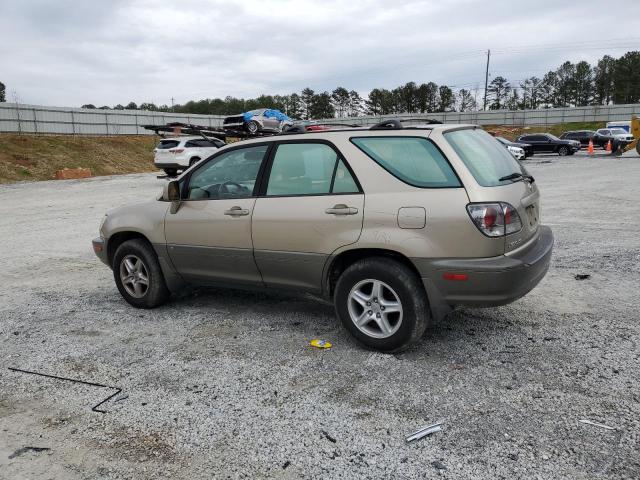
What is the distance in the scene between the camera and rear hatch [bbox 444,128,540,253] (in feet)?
11.7

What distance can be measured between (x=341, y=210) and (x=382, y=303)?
2.54 ft

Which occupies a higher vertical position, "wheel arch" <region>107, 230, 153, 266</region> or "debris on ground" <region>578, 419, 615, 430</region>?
"wheel arch" <region>107, 230, 153, 266</region>

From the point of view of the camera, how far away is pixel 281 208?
430 cm

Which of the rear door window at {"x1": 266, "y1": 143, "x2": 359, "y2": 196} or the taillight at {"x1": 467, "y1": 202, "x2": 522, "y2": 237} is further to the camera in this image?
the rear door window at {"x1": 266, "y1": 143, "x2": 359, "y2": 196}

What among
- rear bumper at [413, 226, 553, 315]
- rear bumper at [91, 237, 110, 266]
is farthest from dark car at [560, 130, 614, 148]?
rear bumper at [91, 237, 110, 266]

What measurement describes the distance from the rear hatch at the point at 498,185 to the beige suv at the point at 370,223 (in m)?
0.01

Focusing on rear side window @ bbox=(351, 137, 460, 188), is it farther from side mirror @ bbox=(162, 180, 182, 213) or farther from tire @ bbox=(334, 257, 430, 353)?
side mirror @ bbox=(162, 180, 182, 213)

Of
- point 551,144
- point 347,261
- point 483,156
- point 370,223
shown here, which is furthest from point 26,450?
point 551,144

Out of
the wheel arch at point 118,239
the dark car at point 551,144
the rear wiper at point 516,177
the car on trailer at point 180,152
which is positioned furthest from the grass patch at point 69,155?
the rear wiper at point 516,177

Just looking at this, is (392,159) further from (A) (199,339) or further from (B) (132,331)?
(B) (132,331)

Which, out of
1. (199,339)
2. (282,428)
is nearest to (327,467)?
(282,428)

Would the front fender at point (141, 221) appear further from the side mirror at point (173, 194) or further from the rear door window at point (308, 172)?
the rear door window at point (308, 172)

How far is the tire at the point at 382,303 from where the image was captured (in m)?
3.72

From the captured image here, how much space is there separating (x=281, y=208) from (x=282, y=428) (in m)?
1.88
